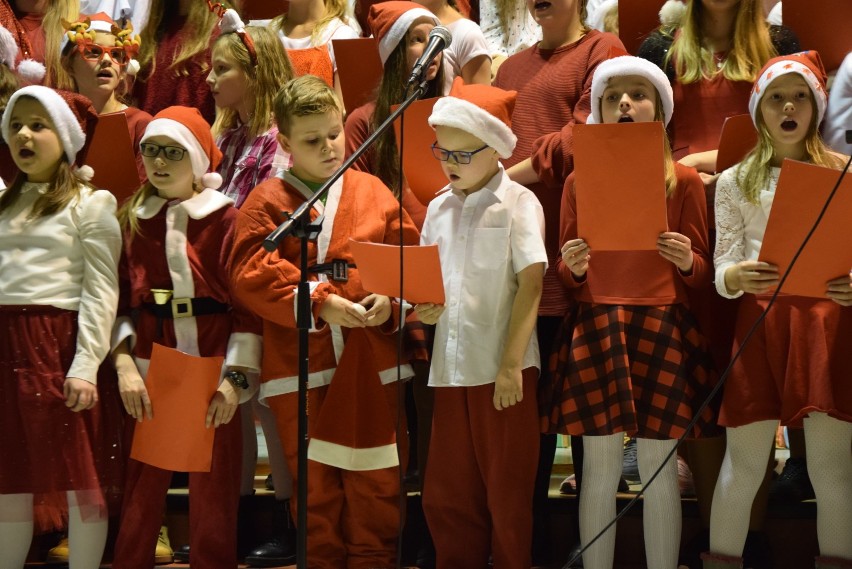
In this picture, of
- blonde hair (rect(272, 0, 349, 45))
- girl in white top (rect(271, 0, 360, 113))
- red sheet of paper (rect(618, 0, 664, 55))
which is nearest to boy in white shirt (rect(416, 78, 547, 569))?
red sheet of paper (rect(618, 0, 664, 55))

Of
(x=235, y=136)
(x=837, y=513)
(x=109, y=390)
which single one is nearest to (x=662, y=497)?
(x=837, y=513)

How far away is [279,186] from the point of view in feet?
10.6

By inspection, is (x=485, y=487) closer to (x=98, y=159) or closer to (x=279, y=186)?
(x=279, y=186)

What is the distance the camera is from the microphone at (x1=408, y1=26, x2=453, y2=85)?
257 cm

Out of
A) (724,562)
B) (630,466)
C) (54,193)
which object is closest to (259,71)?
(54,193)

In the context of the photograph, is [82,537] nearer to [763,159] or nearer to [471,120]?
[471,120]

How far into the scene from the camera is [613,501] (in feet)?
10.0

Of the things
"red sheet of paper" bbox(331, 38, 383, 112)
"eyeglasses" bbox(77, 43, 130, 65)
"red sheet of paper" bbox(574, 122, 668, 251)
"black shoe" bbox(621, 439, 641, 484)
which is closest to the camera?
"red sheet of paper" bbox(574, 122, 668, 251)

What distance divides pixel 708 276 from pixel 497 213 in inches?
23.2

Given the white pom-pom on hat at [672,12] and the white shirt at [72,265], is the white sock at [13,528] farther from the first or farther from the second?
the white pom-pom on hat at [672,12]

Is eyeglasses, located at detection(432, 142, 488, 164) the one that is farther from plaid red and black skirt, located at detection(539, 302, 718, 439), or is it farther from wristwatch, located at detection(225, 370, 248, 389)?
wristwatch, located at detection(225, 370, 248, 389)

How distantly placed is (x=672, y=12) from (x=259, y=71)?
135cm

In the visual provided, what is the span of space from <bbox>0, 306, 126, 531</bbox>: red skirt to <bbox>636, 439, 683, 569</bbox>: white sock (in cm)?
146

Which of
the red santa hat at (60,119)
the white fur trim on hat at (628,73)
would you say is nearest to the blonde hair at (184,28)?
the red santa hat at (60,119)
